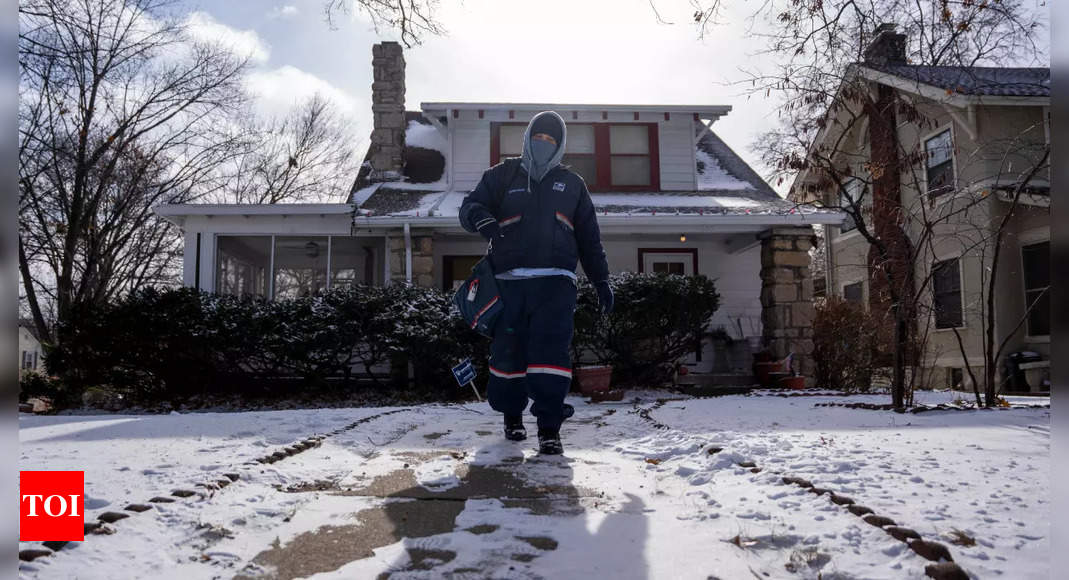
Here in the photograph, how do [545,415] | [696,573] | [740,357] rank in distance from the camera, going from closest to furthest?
[696,573]
[545,415]
[740,357]

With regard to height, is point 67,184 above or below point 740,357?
above

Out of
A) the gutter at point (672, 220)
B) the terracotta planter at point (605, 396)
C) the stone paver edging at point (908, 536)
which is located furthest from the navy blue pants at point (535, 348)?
the gutter at point (672, 220)

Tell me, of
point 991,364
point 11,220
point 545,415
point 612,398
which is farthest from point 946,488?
point 612,398

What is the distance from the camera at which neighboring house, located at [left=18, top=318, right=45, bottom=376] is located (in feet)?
3.29

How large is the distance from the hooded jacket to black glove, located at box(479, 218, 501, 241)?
32 millimetres

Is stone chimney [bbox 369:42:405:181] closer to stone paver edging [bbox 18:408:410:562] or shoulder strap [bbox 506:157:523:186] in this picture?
shoulder strap [bbox 506:157:523:186]

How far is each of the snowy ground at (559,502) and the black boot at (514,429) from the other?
82 mm

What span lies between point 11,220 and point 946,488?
9.01 ft

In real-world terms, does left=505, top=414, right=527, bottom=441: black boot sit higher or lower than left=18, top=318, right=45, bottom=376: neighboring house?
lower

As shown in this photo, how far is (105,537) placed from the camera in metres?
1.91

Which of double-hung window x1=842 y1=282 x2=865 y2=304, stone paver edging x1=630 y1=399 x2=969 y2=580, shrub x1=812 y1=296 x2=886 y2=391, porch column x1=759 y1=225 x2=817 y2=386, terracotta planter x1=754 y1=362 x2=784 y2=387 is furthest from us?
double-hung window x1=842 y1=282 x2=865 y2=304

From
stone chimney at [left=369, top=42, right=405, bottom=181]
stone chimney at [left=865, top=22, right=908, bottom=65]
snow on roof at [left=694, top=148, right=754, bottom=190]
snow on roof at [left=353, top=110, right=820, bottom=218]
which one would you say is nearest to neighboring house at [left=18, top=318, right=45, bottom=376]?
snow on roof at [left=353, top=110, right=820, bottom=218]

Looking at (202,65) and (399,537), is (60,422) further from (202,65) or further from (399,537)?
(202,65)

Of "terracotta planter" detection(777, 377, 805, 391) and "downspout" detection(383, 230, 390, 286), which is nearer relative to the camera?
"terracotta planter" detection(777, 377, 805, 391)
